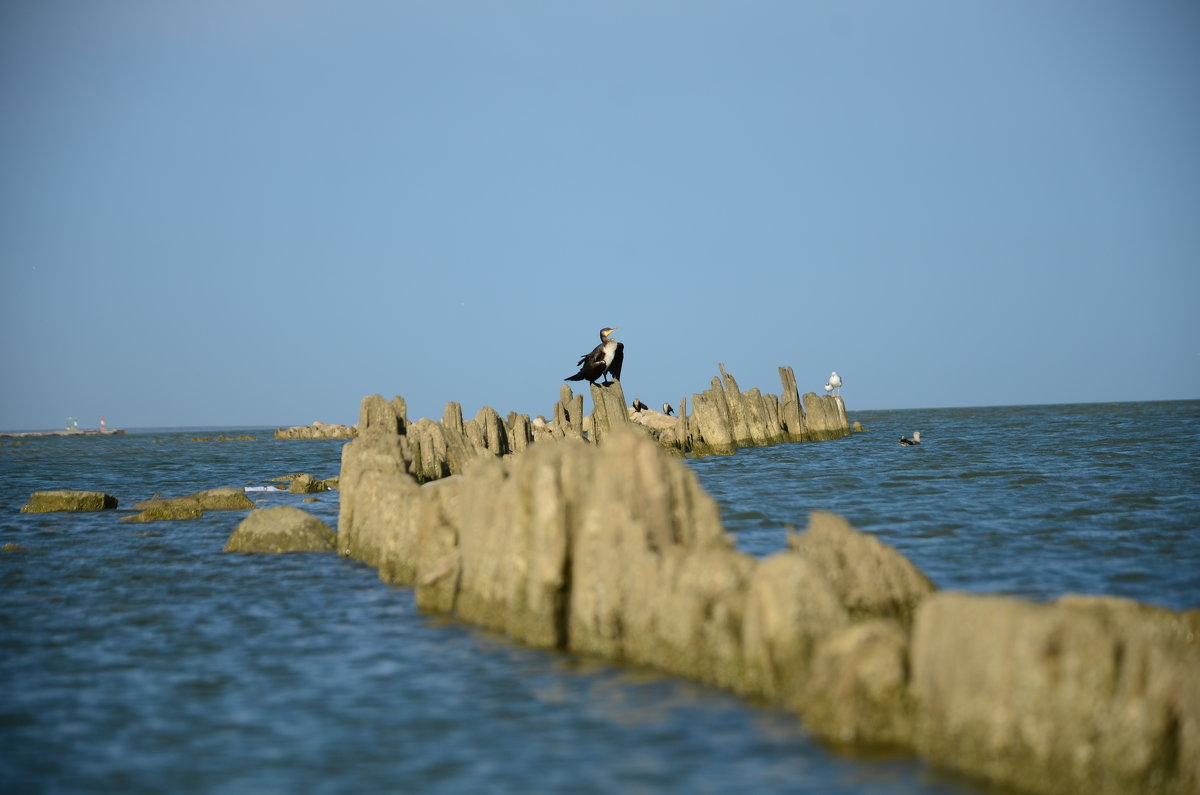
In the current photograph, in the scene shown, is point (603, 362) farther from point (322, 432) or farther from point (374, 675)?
point (322, 432)

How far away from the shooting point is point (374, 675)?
10359mm

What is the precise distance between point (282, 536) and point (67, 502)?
41.0 ft

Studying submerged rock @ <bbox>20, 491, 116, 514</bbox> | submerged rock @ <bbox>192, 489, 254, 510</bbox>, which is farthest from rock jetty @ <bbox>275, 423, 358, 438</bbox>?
submerged rock @ <bbox>192, 489, 254, 510</bbox>

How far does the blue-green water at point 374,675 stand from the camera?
7613mm

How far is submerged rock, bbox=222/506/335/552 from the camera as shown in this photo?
1922 cm

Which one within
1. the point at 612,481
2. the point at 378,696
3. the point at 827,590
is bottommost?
the point at 378,696

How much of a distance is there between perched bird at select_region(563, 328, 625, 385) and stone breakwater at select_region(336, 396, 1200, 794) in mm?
22914

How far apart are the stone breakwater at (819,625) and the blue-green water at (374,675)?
1.16 ft

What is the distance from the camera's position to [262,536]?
63.5ft

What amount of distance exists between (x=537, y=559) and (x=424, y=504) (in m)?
4.26

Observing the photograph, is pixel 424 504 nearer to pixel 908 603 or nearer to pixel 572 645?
pixel 572 645

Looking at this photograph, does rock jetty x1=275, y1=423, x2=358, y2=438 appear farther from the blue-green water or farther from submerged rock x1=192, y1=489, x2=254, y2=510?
the blue-green water

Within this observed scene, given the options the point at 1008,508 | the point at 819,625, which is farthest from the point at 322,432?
the point at 819,625

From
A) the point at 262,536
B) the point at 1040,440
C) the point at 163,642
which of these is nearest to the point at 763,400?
the point at 1040,440
